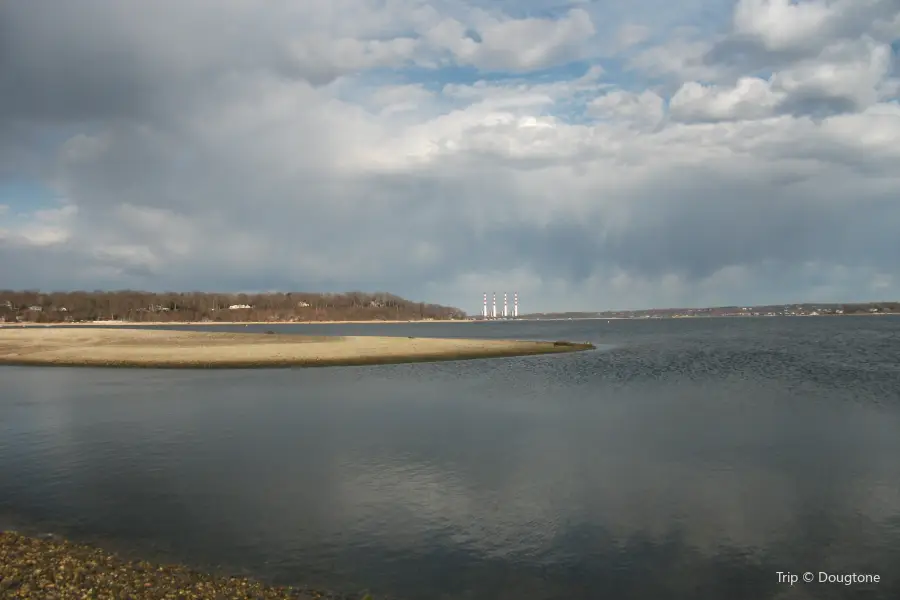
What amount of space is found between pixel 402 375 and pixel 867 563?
4626 cm

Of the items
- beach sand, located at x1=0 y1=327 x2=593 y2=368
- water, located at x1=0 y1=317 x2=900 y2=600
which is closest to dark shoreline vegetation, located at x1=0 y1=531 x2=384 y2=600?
water, located at x1=0 y1=317 x2=900 y2=600

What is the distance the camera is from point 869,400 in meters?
40.4

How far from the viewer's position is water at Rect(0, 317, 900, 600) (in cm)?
1438

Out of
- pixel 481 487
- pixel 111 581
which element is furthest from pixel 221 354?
pixel 111 581

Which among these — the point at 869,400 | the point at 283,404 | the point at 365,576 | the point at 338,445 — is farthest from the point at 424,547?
the point at 869,400

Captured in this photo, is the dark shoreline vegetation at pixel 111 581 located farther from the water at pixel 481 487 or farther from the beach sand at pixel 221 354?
the beach sand at pixel 221 354

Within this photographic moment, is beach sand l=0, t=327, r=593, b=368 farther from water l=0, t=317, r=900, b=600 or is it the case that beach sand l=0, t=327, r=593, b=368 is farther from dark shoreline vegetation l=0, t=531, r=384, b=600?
dark shoreline vegetation l=0, t=531, r=384, b=600

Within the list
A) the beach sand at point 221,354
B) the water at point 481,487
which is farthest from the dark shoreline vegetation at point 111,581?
the beach sand at point 221,354

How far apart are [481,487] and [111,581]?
37.7 feet

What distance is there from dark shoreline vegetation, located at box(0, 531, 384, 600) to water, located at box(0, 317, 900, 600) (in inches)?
30.9

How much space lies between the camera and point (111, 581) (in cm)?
1251

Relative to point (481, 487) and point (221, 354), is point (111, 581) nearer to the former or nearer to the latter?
point (481, 487)

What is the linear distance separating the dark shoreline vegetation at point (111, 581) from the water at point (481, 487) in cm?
78

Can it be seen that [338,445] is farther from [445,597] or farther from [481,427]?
[445,597]
